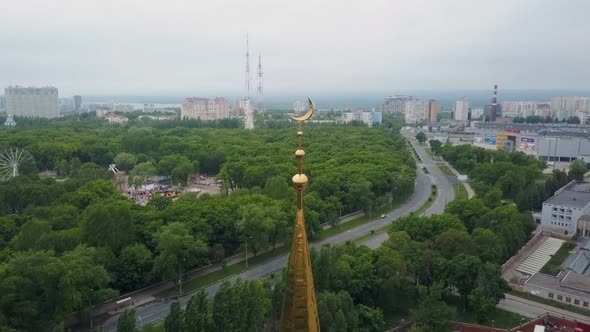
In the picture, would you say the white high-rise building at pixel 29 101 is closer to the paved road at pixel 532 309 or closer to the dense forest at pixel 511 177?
the dense forest at pixel 511 177

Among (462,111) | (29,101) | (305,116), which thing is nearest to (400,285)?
(305,116)

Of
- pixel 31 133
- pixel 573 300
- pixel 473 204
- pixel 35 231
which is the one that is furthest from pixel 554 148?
pixel 31 133

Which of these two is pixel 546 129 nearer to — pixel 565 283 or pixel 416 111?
pixel 565 283

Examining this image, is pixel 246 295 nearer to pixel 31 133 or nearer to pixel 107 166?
pixel 107 166

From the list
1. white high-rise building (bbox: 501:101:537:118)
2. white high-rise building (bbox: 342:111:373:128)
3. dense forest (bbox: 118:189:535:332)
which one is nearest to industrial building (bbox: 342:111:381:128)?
white high-rise building (bbox: 342:111:373:128)

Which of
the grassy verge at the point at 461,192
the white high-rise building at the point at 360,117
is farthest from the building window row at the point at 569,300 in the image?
the white high-rise building at the point at 360,117
